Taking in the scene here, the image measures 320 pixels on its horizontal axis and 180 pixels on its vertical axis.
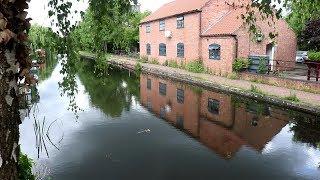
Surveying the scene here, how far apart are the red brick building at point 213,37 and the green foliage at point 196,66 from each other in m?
0.46

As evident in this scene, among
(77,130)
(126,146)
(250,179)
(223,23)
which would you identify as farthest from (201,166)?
(223,23)

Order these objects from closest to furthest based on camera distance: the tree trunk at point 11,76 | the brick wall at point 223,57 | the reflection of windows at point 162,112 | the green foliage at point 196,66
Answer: the tree trunk at point 11,76 < the reflection of windows at point 162,112 < the brick wall at point 223,57 < the green foliage at point 196,66

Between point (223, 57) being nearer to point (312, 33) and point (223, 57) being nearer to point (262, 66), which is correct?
point (262, 66)

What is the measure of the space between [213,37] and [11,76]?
2665cm

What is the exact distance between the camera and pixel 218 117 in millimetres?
17141

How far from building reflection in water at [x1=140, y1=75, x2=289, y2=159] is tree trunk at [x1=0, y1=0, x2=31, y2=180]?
9806 mm

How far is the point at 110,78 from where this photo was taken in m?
30.8

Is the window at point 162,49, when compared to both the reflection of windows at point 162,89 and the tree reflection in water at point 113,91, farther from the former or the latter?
the reflection of windows at point 162,89

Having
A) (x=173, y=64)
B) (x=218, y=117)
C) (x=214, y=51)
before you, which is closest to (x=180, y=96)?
(x=218, y=117)

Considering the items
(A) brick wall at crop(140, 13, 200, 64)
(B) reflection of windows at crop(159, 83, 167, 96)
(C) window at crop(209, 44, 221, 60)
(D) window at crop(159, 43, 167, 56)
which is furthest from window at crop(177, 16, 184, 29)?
(B) reflection of windows at crop(159, 83, 167, 96)

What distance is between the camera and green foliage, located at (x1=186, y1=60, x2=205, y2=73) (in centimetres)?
2986

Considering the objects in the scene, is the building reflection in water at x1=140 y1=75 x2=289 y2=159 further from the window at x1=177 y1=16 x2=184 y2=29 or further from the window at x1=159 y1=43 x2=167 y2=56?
the window at x1=159 y1=43 x2=167 y2=56

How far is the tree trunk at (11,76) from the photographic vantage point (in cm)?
266

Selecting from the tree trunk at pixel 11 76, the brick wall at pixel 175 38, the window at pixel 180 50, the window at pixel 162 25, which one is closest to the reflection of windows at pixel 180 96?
the brick wall at pixel 175 38
